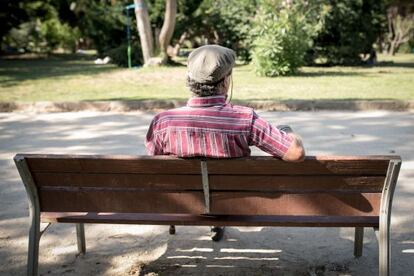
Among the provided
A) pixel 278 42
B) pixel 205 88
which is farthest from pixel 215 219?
pixel 278 42

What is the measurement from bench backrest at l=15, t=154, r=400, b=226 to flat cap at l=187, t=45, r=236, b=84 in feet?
1.43

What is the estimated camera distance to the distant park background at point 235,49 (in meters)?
11.7

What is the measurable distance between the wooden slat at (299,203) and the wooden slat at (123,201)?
0.13 metres

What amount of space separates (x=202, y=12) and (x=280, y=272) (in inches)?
943

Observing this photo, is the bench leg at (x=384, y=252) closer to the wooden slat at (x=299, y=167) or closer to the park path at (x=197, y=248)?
the wooden slat at (x=299, y=167)

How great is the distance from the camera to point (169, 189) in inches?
106

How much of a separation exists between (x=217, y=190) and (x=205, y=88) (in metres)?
0.53

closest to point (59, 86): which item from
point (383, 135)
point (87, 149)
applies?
point (87, 149)

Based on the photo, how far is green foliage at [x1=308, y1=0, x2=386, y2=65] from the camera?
21064 mm

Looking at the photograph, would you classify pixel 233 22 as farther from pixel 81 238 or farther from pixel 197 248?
pixel 81 238

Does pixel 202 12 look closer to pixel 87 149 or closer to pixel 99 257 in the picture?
pixel 87 149

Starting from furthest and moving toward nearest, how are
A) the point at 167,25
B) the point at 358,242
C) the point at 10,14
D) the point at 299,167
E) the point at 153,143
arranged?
the point at 10,14 < the point at 167,25 < the point at 358,242 < the point at 153,143 < the point at 299,167

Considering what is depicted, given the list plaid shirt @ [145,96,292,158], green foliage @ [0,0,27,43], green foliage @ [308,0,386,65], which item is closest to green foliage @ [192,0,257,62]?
green foliage @ [308,0,386,65]

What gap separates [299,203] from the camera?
2.67 metres
